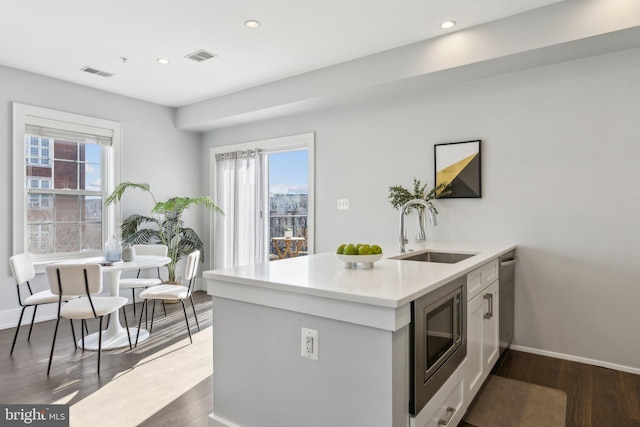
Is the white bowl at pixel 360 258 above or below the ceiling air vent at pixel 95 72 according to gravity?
below

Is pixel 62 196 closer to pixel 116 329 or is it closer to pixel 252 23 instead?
pixel 116 329

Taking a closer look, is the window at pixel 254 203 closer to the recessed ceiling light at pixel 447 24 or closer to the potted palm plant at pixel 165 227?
the potted palm plant at pixel 165 227

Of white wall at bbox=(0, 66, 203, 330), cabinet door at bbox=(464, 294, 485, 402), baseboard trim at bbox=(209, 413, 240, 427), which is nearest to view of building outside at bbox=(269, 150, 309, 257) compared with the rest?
white wall at bbox=(0, 66, 203, 330)

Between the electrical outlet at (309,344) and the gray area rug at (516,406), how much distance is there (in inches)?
48.0

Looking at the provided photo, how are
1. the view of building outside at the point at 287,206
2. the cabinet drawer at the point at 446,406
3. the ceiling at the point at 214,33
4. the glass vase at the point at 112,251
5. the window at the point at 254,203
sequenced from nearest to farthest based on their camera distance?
the cabinet drawer at the point at 446,406
the ceiling at the point at 214,33
the glass vase at the point at 112,251
the window at the point at 254,203
the view of building outside at the point at 287,206

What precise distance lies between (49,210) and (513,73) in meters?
5.06

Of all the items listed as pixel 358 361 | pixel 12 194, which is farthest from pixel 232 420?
pixel 12 194

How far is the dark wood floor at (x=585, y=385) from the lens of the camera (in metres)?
2.22

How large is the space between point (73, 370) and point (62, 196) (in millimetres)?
2458

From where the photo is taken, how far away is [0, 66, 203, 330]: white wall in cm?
399

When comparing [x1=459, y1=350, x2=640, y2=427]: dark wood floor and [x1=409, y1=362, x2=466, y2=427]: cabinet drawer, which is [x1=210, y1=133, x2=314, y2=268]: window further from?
[x1=409, y1=362, x2=466, y2=427]: cabinet drawer

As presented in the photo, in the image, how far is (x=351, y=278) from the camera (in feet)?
5.66

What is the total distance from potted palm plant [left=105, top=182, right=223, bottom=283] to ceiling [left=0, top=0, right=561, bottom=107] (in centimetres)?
146

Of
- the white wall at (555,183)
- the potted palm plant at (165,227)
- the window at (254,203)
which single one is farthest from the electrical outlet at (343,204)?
the potted palm plant at (165,227)
